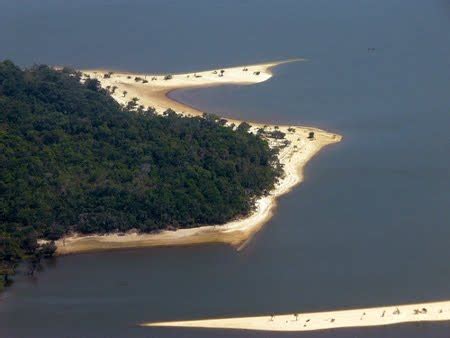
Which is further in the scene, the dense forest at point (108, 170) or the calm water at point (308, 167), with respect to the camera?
the dense forest at point (108, 170)

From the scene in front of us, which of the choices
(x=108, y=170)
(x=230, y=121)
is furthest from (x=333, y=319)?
(x=230, y=121)

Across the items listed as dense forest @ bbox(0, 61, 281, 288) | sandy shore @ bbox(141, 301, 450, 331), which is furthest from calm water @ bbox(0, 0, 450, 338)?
dense forest @ bbox(0, 61, 281, 288)

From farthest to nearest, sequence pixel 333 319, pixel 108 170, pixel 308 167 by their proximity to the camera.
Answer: pixel 308 167
pixel 108 170
pixel 333 319

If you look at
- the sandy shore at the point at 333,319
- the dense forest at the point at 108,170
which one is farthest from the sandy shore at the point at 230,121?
the sandy shore at the point at 333,319

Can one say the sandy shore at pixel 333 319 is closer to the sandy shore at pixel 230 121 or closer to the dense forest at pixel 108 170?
the sandy shore at pixel 230 121

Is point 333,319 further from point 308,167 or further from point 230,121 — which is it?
point 230,121

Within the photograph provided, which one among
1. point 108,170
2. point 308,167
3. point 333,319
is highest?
point 108,170
